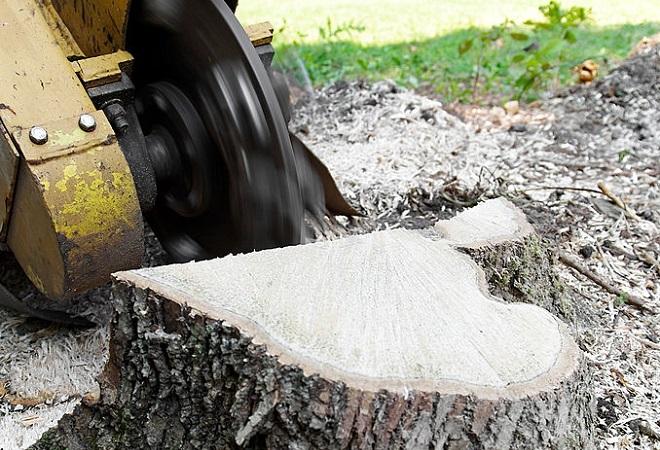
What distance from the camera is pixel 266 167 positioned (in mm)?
2504

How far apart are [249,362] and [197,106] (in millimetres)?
1260

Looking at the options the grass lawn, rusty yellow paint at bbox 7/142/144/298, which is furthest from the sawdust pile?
rusty yellow paint at bbox 7/142/144/298

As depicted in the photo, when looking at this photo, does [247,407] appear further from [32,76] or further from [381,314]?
[32,76]

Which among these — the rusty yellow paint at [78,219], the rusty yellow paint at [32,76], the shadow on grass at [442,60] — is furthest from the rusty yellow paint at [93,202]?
→ the shadow on grass at [442,60]

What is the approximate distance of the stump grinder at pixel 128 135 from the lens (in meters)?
2.32

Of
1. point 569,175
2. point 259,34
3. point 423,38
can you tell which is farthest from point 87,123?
point 423,38

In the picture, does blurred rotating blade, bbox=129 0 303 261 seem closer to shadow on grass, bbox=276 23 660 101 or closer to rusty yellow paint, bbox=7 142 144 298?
rusty yellow paint, bbox=7 142 144 298

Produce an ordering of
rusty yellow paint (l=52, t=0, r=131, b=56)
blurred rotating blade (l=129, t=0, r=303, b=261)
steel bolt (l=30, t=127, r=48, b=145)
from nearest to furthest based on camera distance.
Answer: steel bolt (l=30, t=127, r=48, b=145) → blurred rotating blade (l=129, t=0, r=303, b=261) → rusty yellow paint (l=52, t=0, r=131, b=56)

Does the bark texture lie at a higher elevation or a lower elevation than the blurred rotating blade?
lower

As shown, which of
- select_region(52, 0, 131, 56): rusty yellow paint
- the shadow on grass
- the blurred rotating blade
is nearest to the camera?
the blurred rotating blade

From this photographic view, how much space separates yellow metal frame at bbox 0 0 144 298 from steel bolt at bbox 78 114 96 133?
0.02 m

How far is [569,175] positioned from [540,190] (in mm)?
307

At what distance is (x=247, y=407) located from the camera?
1709mm

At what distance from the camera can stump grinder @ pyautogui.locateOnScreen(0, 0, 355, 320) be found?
91.2 inches
